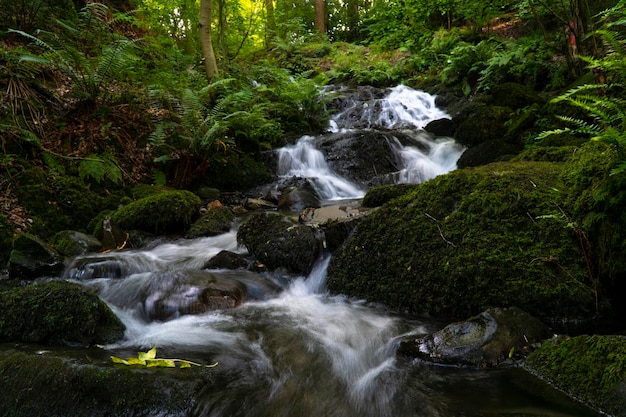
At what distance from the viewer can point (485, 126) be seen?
7.82m

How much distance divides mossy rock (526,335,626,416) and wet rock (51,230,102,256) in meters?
5.16

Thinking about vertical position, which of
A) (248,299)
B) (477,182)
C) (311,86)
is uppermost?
(311,86)

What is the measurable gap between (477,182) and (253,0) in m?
14.7

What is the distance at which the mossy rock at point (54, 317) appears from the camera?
115 inches

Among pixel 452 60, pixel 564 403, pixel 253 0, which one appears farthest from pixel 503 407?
pixel 253 0

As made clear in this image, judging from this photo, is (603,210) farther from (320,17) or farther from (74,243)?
(320,17)

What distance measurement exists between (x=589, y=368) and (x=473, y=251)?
4.03 ft

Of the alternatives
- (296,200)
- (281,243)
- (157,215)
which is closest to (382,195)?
(281,243)

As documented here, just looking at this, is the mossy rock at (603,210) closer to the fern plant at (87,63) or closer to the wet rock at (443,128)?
the wet rock at (443,128)

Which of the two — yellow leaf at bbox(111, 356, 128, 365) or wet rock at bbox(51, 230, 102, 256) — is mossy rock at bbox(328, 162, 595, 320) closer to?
yellow leaf at bbox(111, 356, 128, 365)

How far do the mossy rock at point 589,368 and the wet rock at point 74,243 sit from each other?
516 cm

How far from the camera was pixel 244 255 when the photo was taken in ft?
16.4

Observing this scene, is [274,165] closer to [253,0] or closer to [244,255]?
[244,255]

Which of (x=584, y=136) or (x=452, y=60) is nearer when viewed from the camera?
(x=584, y=136)
